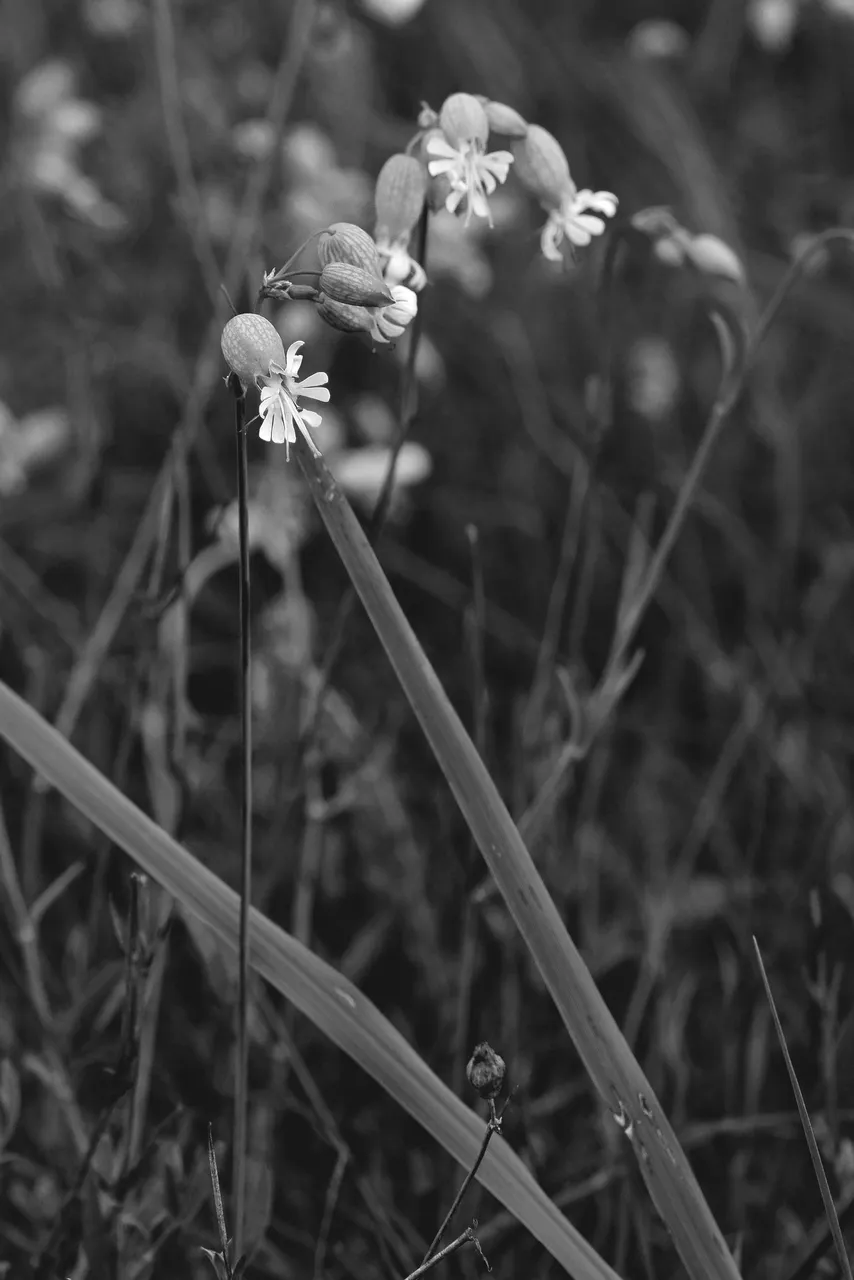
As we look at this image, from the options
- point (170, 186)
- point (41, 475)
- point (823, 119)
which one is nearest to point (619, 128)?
point (823, 119)

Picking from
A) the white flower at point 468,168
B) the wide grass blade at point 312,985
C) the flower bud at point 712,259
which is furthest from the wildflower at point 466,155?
the wide grass blade at point 312,985

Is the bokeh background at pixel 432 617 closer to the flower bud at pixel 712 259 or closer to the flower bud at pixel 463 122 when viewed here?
the flower bud at pixel 712 259

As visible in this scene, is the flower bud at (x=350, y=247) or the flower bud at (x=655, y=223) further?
the flower bud at (x=655, y=223)

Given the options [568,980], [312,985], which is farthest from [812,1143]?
[312,985]

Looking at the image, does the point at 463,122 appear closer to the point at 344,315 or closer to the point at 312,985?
the point at 344,315

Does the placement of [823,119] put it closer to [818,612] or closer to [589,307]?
[589,307]

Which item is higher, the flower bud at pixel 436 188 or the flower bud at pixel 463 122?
the flower bud at pixel 463 122

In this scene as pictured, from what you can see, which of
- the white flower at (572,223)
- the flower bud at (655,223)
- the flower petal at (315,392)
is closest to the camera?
the flower petal at (315,392)
